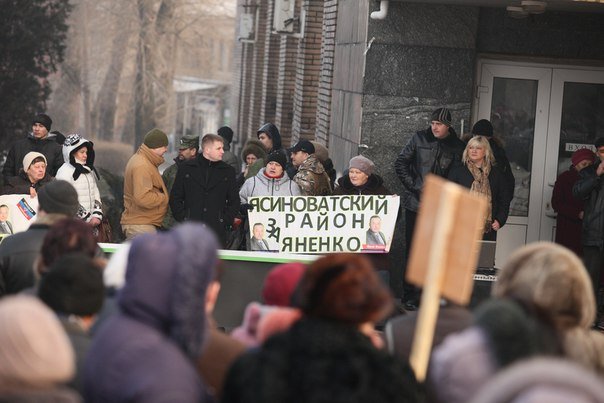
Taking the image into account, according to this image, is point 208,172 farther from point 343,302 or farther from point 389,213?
point 343,302

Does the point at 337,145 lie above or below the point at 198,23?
below

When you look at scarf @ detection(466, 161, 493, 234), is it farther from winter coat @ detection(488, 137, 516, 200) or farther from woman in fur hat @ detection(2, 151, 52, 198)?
woman in fur hat @ detection(2, 151, 52, 198)

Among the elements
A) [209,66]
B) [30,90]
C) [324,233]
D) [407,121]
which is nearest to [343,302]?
[324,233]

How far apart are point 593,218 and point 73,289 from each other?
8164 mm

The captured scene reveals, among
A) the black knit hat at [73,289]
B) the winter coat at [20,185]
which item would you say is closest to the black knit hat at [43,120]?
the winter coat at [20,185]

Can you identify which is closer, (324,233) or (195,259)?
(195,259)

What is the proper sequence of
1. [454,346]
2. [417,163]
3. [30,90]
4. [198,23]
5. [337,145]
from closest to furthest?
[454,346], [417,163], [337,145], [30,90], [198,23]

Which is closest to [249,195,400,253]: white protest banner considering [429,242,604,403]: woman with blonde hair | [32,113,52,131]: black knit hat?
[32,113,52,131]: black knit hat

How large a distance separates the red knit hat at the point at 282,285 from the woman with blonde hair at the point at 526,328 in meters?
0.85

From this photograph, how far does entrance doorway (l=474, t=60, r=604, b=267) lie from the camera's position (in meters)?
14.5

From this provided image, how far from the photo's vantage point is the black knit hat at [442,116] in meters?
12.7

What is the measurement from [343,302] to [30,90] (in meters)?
27.2

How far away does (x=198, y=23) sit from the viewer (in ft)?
178

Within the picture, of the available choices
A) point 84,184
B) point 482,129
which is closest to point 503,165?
point 482,129
